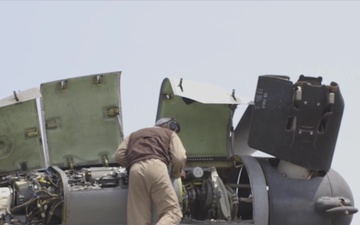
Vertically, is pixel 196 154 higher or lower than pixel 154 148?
lower

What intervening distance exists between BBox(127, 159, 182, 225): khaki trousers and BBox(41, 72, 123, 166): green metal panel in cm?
154

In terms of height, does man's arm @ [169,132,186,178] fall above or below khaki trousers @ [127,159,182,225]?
above

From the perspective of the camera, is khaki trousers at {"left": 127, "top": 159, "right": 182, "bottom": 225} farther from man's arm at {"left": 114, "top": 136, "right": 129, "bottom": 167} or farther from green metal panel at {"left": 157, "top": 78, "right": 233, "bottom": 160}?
green metal panel at {"left": 157, "top": 78, "right": 233, "bottom": 160}

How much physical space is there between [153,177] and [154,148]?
0.38 meters

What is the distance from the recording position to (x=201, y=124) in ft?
42.3

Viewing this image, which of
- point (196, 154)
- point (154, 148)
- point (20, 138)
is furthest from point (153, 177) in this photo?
point (20, 138)

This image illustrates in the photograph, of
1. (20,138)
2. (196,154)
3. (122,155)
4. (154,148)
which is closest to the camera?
(154,148)

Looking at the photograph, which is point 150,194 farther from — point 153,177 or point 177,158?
point 177,158

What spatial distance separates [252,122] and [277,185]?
81cm

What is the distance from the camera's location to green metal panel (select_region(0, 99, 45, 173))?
12.5 meters

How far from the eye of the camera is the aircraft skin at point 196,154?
1163cm

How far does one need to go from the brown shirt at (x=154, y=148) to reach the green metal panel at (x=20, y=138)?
1447 mm

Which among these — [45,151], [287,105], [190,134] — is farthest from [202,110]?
[45,151]

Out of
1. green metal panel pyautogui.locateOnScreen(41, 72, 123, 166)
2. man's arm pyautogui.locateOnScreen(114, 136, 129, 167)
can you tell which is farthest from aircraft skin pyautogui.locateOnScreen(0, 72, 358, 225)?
man's arm pyautogui.locateOnScreen(114, 136, 129, 167)
